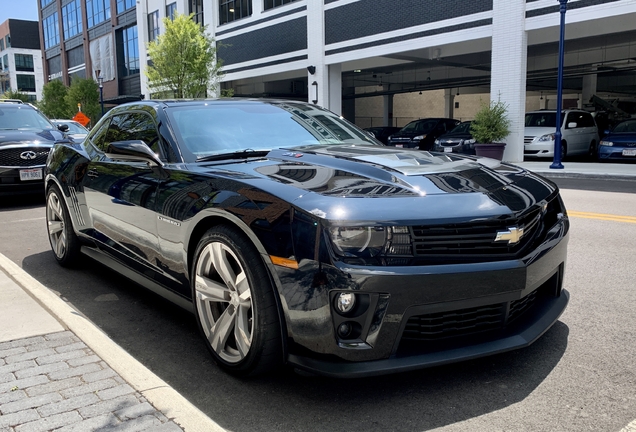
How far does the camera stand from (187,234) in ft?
10.8

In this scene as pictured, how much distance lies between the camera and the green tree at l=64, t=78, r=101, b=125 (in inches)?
1715

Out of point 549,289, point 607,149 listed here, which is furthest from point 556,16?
point 549,289

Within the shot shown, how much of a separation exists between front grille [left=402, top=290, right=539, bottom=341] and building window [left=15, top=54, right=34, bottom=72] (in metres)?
98.4

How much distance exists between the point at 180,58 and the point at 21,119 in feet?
51.6

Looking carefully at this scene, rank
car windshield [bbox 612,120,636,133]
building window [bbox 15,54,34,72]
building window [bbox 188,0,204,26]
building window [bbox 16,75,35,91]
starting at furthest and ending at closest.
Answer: building window [bbox 16,75,35,91]
building window [bbox 15,54,34,72]
building window [bbox 188,0,204,26]
car windshield [bbox 612,120,636,133]

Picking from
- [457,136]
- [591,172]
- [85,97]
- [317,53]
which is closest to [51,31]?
[85,97]

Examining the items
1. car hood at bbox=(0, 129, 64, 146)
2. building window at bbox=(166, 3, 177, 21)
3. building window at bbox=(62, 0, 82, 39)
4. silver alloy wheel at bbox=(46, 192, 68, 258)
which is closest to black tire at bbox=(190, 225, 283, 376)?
silver alloy wheel at bbox=(46, 192, 68, 258)

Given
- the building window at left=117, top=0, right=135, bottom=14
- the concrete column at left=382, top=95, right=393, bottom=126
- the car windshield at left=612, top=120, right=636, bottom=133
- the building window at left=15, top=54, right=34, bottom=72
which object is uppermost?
the building window at left=15, top=54, right=34, bottom=72

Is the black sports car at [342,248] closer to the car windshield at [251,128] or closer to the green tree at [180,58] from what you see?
the car windshield at [251,128]

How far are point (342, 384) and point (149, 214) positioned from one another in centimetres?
169

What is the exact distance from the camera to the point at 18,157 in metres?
9.53

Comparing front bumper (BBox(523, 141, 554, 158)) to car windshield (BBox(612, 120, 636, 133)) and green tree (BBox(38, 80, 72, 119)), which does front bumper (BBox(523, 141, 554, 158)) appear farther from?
green tree (BBox(38, 80, 72, 119))

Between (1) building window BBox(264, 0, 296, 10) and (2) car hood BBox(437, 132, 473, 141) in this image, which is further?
(1) building window BBox(264, 0, 296, 10)

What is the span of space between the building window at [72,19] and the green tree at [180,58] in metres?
32.9
